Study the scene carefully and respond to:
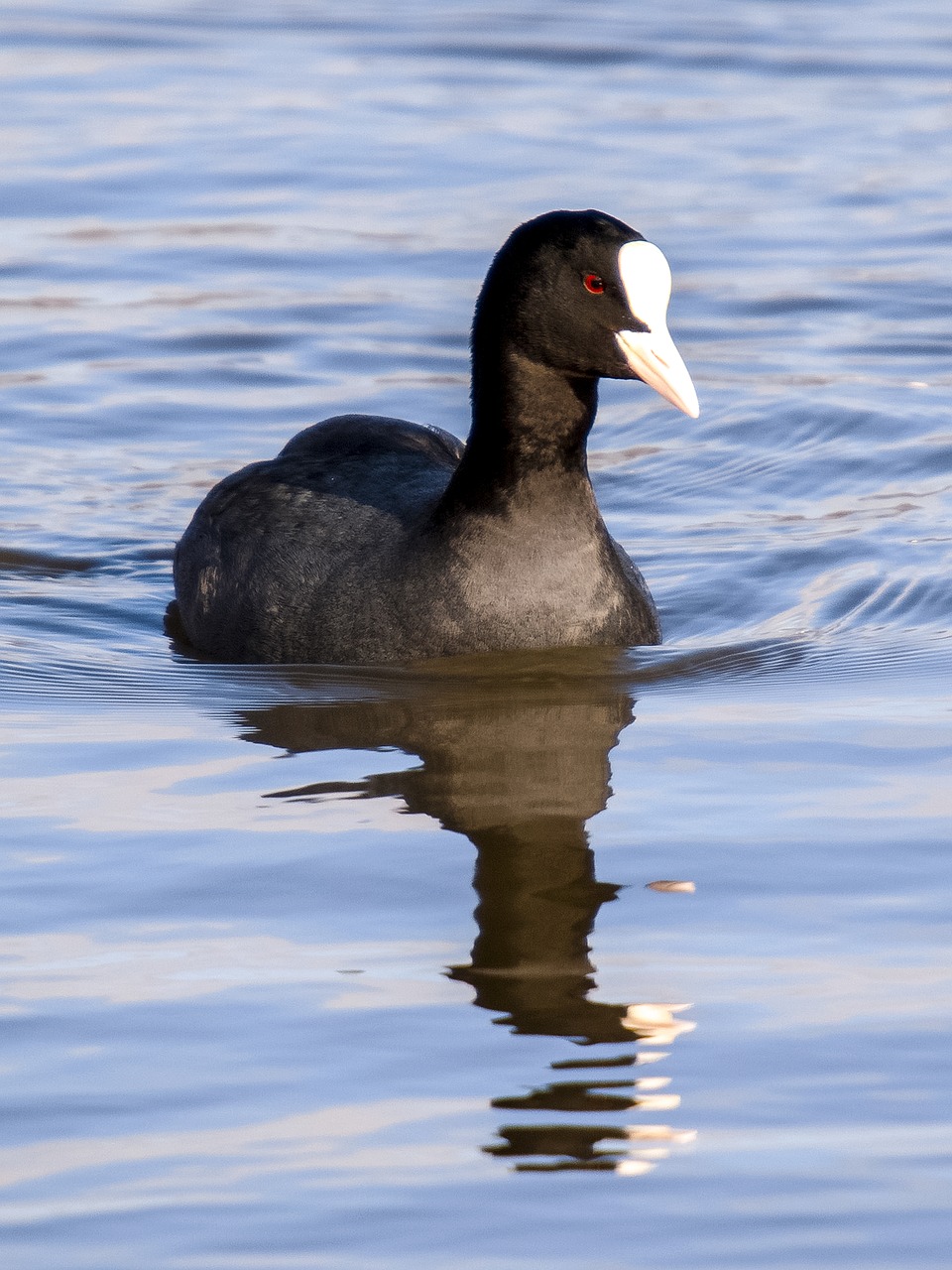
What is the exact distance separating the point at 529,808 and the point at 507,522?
1209 millimetres

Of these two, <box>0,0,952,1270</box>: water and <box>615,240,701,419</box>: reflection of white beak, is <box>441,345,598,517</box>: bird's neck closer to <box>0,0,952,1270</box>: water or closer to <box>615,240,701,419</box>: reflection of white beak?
<box>615,240,701,419</box>: reflection of white beak

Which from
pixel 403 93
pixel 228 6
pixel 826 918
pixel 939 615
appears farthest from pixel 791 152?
pixel 826 918

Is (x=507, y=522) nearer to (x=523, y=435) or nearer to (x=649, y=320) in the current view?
(x=523, y=435)

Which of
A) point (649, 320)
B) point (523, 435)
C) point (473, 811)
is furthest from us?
point (523, 435)

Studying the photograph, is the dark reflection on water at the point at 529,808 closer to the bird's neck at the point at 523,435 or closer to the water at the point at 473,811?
the water at the point at 473,811

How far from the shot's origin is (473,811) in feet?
14.9

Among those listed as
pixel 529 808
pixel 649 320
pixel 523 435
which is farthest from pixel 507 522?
pixel 529 808

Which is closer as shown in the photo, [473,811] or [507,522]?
[473,811]

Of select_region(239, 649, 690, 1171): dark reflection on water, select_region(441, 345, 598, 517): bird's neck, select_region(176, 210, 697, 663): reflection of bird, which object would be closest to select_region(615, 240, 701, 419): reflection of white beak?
select_region(176, 210, 697, 663): reflection of bird

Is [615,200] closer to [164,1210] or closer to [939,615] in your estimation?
[939,615]

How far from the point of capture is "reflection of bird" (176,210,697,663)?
17.6 feet

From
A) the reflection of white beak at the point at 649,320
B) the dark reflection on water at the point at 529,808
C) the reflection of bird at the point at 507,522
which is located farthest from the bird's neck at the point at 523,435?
the dark reflection on water at the point at 529,808

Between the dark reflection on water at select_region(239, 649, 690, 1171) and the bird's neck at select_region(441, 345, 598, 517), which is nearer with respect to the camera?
the dark reflection on water at select_region(239, 649, 690, 1171)

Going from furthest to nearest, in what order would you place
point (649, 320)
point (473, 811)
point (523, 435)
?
1. point (523, 435)
2. point (649, 320)
3. point (473, 811)
